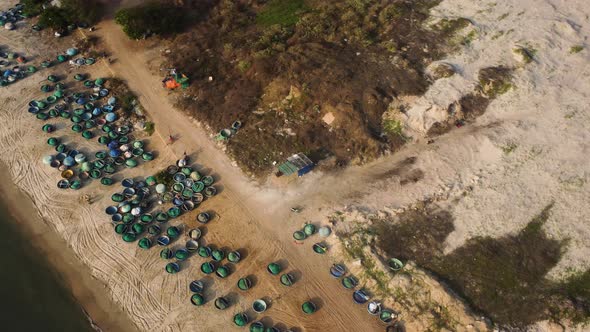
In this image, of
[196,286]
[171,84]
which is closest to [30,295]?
[196,286]

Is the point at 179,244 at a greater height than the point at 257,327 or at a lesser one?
greater

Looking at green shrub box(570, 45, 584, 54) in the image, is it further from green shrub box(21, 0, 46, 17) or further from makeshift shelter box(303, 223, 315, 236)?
green shrub box(21, 0, 46, 17)

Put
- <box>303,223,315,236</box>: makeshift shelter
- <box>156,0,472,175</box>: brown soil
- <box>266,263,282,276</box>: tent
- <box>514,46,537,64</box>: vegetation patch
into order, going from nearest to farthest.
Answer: <box>266,263,282,276</box>: tent < <box>303,223,315,236</box>: makeshift shelter < <box>156,0,472,175</box>: brown soil < <box>514,46,537,64</box>: vegetation patch

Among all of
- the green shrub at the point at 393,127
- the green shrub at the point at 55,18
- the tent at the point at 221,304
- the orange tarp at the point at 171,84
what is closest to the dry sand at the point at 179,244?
the tent at the point at 221,304

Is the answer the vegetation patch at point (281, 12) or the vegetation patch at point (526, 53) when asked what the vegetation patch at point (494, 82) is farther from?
the vegetation patch at point (281, 12)

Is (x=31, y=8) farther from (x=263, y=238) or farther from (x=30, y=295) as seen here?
(x=263, y=238)

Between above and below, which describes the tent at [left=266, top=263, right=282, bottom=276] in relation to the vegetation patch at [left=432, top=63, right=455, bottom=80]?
below

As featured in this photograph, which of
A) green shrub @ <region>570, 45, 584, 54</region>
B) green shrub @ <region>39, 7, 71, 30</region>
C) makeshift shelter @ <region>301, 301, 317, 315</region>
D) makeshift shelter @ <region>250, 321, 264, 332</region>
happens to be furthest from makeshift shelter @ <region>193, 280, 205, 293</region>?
green shrub @ <region>570, 45, 584, 54</region>

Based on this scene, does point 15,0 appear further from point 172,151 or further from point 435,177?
point 435,177
